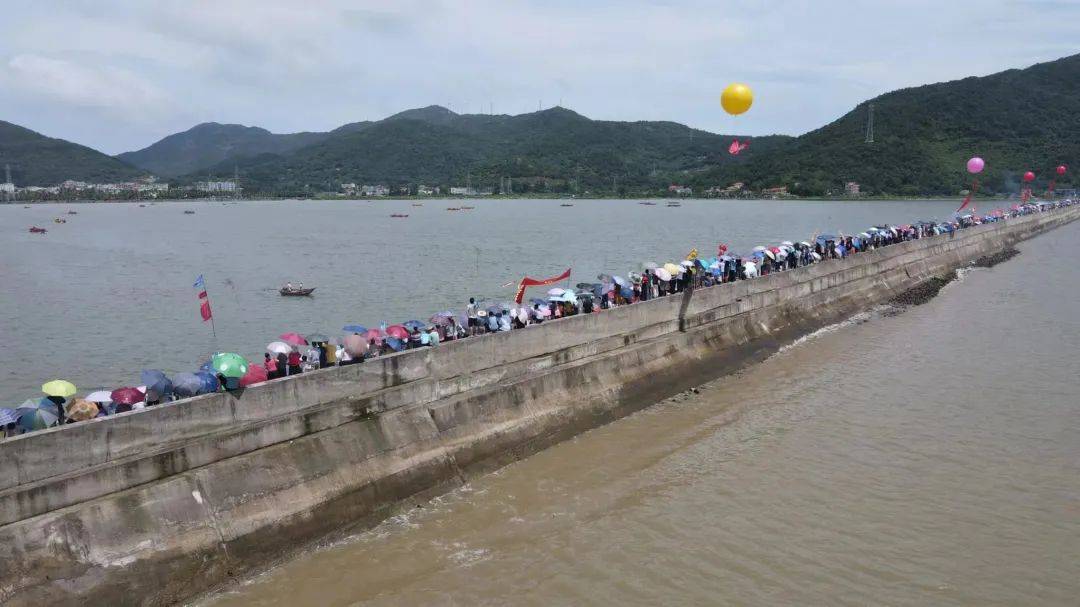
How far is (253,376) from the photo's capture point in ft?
41.3

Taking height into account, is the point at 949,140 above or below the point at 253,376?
above

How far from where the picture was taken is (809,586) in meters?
10.5

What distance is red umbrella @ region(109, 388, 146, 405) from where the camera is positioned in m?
11.4

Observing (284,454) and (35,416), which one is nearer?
(35,416)

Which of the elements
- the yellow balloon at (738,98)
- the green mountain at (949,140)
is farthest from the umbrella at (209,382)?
the green mountain at (949,140)

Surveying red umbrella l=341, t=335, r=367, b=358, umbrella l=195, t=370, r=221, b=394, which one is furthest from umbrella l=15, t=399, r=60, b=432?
red umbrella l=341, t=335, r=367, b=358

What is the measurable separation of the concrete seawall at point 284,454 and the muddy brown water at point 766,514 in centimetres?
54

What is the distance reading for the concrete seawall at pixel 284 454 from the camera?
961cm

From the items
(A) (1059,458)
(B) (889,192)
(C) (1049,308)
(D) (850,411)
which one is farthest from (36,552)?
(B) (889,192)

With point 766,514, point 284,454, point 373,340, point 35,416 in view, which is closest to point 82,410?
point 35,416

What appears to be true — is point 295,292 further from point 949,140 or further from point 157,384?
point 949,140

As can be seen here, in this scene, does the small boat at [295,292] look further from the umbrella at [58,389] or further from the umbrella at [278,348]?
the umbrella at [58,389]

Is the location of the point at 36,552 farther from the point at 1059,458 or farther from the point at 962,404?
the point at 962,404

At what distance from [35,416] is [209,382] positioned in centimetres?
231
